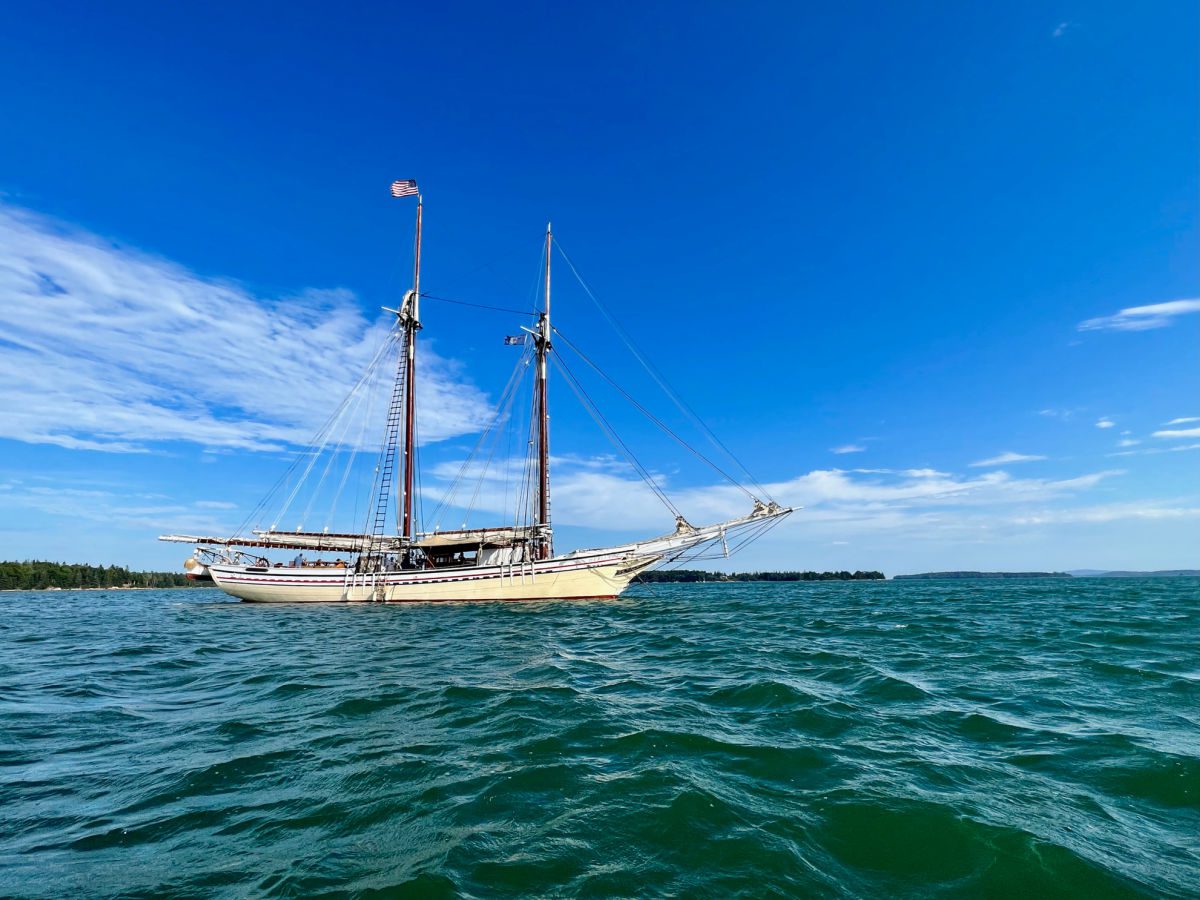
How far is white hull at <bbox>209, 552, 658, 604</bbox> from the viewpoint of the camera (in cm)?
3778

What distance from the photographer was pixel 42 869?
422cm

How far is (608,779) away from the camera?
593 centimetres

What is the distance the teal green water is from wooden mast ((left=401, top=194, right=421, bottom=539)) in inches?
1282

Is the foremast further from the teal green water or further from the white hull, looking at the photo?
the teal green water

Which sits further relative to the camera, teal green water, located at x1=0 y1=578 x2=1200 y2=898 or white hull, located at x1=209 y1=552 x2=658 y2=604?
white hull, located at x1=209 y1=552 x2=658 y2=604

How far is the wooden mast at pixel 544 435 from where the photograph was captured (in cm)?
4062

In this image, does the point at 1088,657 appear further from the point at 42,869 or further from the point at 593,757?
the point at 42,869

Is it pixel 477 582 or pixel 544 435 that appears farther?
pixel 544 435

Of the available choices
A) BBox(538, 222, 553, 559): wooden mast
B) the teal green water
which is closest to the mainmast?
BBox(538, 222, 553, 559): wooden mast

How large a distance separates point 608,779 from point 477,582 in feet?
111

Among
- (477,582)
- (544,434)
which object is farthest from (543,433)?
(477,582)

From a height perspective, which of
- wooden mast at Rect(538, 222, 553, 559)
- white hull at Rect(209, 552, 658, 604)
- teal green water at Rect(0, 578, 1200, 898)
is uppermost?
wooden mast at Rect(538, 222, 553, 559)

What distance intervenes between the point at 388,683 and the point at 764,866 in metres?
8.81

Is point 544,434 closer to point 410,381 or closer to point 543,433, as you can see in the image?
point 543,433
